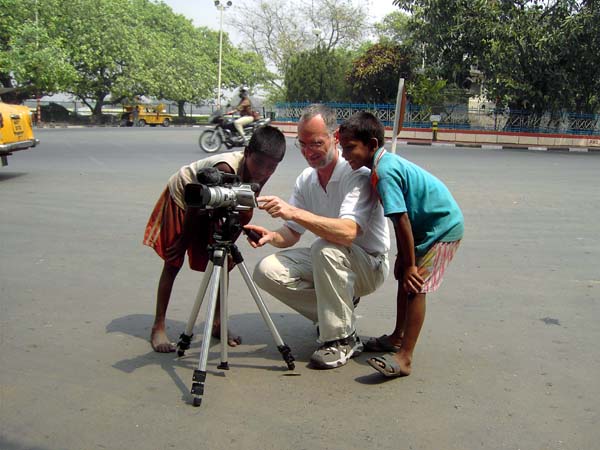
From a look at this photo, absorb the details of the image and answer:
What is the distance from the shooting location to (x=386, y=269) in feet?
12.9

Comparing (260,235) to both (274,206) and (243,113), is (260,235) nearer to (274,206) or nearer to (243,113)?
(274,206)

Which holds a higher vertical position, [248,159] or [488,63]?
[488,63]

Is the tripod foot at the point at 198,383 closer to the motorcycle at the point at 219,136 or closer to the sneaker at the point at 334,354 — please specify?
the sneaker at the point at 334,354

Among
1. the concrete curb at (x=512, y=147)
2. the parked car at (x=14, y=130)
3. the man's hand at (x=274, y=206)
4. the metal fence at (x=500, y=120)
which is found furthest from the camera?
the metal fence at (x=500, y=120)

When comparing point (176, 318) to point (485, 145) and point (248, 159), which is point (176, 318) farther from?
point (485, 145)

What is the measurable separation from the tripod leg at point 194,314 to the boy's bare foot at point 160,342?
→ 0.59ft

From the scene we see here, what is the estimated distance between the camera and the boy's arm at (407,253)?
333 cm

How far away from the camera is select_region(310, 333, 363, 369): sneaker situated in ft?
11.9

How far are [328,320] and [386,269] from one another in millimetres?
538

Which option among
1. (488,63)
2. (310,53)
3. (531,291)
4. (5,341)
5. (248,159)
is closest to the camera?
(248,159)

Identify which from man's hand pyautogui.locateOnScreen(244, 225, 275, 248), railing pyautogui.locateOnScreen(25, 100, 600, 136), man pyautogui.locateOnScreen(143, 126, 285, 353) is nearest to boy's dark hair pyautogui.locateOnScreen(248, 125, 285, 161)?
man pyautogui.locateOnScreen(143, 126, 285, 353)

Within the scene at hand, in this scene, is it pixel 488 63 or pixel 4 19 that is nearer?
pixel 488 63

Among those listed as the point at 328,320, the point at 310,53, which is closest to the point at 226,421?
the point at 328,320

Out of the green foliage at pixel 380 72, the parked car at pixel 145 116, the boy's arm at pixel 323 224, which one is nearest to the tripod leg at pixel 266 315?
the boy's arm at pixel 323 224
